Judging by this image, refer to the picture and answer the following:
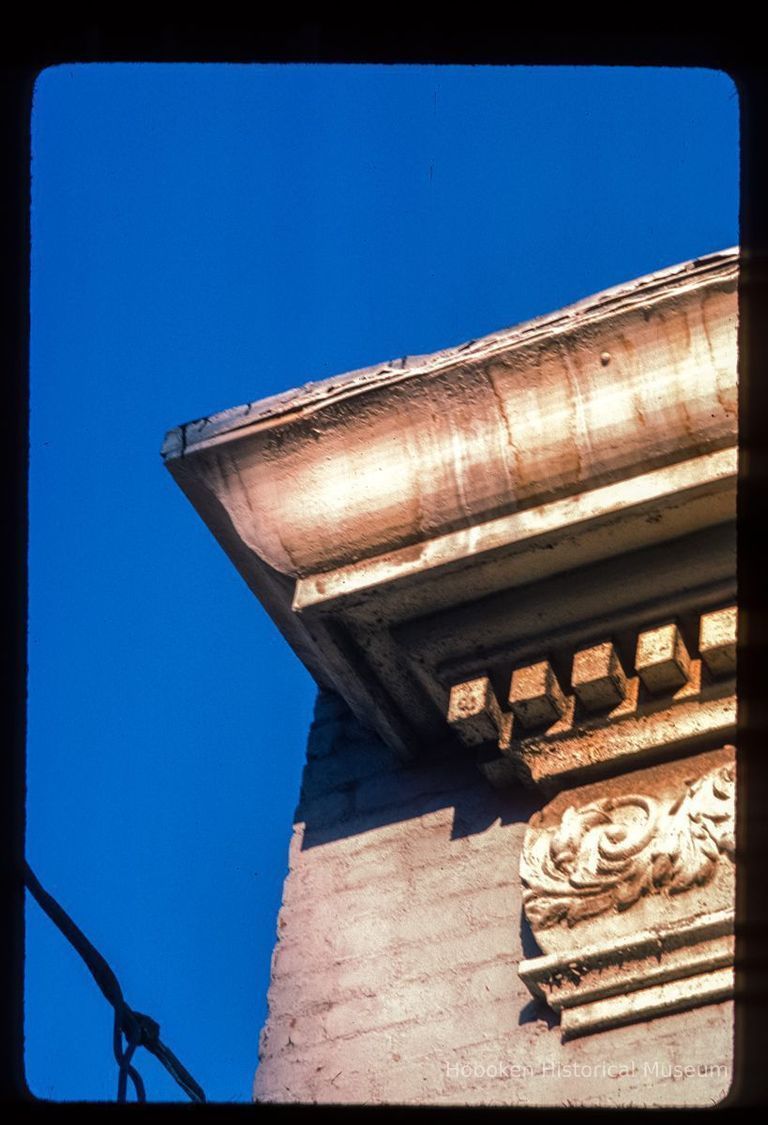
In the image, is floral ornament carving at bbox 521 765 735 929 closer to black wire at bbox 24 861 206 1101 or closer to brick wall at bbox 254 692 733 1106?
brick wall at bbox 254 692 733 1106

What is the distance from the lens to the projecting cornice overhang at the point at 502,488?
4.55 meters

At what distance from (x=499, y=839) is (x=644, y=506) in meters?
0.85

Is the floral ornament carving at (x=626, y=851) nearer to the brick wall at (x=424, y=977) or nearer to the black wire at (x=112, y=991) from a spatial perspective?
the brick wall at (x=424, y=977)

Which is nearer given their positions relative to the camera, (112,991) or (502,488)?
(502,488)

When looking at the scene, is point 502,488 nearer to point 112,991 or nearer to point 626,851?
point 626,851

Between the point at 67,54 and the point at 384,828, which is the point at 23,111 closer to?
the point at 67,54

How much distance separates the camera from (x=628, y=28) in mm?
2838

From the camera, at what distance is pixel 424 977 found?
15.0 feet

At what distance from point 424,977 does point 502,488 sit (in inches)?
43.2

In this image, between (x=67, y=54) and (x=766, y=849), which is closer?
(x=766, y=849)

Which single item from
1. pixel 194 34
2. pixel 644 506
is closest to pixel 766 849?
pixel 194 34

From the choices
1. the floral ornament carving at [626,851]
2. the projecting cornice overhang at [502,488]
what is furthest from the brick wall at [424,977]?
the projecting cornice overhang at [502,488]

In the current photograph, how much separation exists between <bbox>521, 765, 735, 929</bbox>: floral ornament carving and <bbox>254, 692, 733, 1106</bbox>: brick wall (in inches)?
4.9

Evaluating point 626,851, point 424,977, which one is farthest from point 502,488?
point 424,977
